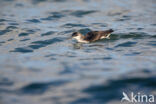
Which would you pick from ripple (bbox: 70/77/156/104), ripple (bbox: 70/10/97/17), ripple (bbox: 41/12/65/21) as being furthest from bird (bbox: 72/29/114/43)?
ripple (bbox: 70/10/97/17)

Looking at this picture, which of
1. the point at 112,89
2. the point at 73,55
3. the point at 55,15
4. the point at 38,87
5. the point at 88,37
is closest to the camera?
the point at 112,89

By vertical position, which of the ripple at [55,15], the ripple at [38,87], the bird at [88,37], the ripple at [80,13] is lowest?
the ripple at [38,87]

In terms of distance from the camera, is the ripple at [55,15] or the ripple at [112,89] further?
the ripple at [55,15]

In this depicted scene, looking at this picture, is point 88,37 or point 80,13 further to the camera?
point 80,13

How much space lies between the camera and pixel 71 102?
8.47 metres

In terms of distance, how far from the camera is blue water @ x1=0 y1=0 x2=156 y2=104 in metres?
9.04

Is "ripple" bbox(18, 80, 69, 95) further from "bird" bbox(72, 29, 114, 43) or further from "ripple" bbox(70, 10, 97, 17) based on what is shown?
"ripple" bbox(70, 10, 97, 17)

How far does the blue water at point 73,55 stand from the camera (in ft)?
29.7

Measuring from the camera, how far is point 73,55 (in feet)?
41.5

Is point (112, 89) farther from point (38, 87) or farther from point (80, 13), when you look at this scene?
point (80, 13)

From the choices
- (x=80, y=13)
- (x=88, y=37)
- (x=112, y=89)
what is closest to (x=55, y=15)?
(x=80, y=13)

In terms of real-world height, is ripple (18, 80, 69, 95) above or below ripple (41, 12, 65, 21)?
below

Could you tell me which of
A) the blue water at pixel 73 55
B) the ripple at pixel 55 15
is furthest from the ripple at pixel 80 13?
the ripple at pixel 55 15

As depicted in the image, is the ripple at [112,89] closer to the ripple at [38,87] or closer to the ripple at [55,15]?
the ripple at [38,87]
